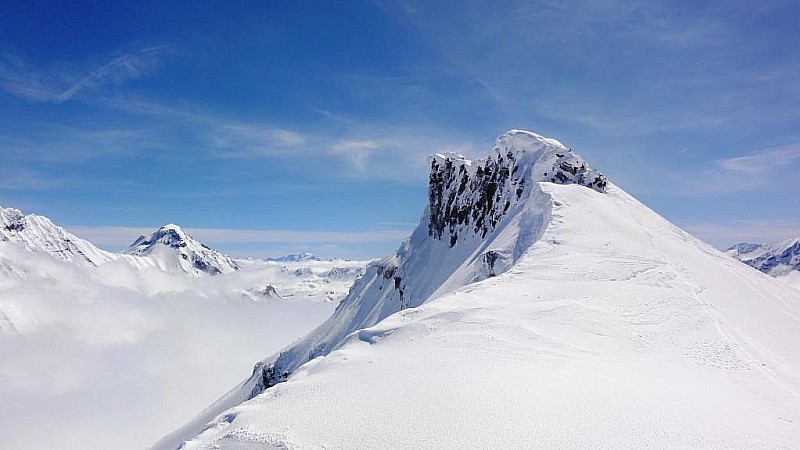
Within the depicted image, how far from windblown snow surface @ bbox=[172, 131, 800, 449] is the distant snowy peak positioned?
13755 millimetres

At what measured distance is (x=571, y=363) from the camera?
41.3 ft

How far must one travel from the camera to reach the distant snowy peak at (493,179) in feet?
148

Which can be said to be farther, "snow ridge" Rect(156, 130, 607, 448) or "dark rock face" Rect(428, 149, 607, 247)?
"dark rock face" Rect(428, 149, 607, 247)

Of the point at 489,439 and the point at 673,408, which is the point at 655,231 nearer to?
the point at 673,408

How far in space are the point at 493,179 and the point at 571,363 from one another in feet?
170

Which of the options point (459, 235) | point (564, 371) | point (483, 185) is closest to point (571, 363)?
point (564, 371)

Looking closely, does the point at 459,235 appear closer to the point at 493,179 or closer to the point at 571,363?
the point at 493,179

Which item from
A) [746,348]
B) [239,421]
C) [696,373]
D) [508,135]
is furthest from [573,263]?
[508,135]

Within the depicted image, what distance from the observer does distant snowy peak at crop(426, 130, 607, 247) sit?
1773 inches

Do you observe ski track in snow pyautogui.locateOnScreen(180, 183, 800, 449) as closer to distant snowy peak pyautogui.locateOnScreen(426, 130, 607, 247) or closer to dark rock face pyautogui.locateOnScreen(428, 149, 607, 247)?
dark rock face pyautogui.locateOnScreen(428, 149, 607, 247)

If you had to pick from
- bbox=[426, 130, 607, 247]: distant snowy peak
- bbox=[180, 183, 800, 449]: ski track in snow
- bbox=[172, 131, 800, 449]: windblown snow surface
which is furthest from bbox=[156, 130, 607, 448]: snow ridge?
bbox=[180, 183, 800, 449]: ski track in snow

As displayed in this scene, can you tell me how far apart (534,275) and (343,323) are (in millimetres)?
78750

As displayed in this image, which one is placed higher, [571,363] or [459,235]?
[459,235]

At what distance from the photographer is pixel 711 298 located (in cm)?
2056
